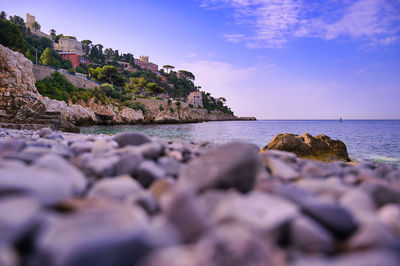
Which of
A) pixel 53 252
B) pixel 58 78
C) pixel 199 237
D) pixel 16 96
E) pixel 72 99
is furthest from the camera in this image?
pixel 58 78

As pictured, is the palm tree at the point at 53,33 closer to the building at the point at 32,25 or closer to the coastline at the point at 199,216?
the building at the point at 32,25

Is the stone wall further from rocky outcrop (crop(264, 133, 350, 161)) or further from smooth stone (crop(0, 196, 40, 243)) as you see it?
smooth stone (crop(0, 196, 40, 243))

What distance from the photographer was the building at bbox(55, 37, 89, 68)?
210 feet

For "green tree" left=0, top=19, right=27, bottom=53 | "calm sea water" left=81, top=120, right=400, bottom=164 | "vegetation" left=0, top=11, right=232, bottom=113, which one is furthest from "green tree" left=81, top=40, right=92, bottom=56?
"calm sea water" left=81, top=120, right=400, bottom=164

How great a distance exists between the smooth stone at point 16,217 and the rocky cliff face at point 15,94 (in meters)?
10.9

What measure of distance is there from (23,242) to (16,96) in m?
11.7

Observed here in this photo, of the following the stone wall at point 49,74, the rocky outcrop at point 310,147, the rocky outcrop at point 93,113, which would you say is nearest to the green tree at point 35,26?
the stone wall at point 49,74

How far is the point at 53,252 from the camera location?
806 mm

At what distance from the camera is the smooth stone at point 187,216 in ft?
3.53

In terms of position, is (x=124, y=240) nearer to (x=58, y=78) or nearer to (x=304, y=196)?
(x=304, y=196)

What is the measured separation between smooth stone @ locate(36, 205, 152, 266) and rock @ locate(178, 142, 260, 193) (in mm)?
621

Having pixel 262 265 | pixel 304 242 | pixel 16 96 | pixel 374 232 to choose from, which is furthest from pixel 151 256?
pixel 16 96

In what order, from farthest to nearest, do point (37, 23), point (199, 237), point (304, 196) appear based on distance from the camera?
point (37, 23), point (304, 196), point (199, 237)

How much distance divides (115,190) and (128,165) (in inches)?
19.7
